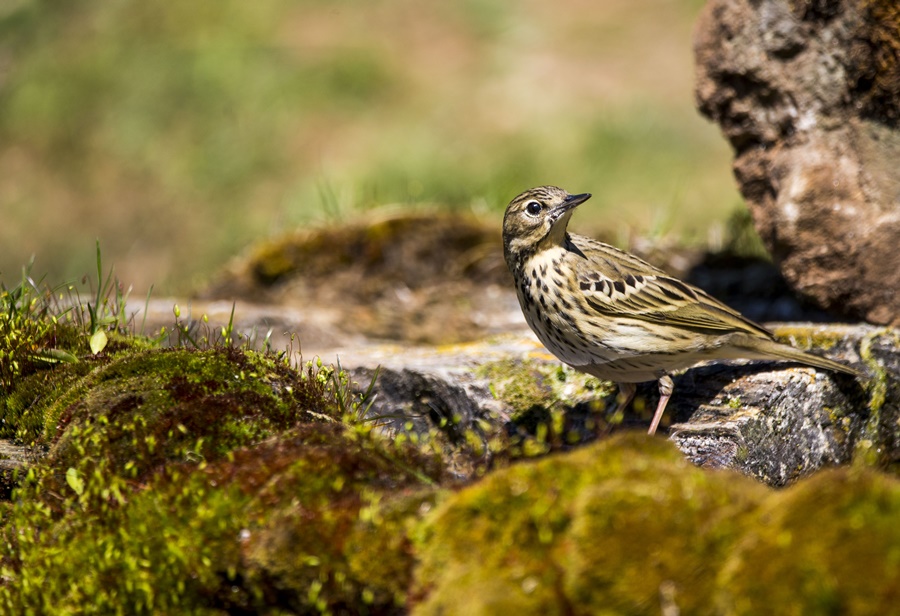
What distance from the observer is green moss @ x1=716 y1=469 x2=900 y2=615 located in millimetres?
2984

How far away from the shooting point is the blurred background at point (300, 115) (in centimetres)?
1491

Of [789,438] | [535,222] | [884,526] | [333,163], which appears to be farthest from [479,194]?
[884,526]

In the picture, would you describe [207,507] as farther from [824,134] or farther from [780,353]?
[824,134]

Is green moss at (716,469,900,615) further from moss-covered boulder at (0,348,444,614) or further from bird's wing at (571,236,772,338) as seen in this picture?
bird's wing at (571,236,772,338)

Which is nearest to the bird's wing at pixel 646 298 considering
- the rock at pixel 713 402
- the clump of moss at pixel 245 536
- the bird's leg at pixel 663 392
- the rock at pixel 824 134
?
the bird's leg at pixel 663 392

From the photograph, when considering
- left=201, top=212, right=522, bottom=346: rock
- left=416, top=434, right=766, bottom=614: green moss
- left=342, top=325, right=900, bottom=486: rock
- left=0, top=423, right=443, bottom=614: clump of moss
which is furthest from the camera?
left=201, top=212, right=522, bottom=346: rock

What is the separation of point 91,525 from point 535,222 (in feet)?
11.4

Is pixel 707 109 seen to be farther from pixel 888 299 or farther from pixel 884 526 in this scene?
pixel 884 526

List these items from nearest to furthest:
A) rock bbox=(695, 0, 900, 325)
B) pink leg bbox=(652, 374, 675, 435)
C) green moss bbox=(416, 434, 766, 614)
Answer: green moss bbox=(416, 434, 766, 614) → pink leg bbox=(652, 374, 675, 435) → rock bbox=(695, 0, 900, 325)

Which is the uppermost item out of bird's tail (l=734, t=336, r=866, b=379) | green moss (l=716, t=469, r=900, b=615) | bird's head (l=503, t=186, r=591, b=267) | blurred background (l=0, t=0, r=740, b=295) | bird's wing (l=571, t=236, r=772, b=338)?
blurred background (l=0, t=0, r=740, b=295)

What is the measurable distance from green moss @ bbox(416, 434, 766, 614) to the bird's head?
298 centimetres

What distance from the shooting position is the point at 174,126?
53.7ft

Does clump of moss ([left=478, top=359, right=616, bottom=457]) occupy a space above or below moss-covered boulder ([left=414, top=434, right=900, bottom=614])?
below

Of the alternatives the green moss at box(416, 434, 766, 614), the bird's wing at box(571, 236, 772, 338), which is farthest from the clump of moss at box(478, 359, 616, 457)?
the green moss at box(416, 434, 766, 614)
